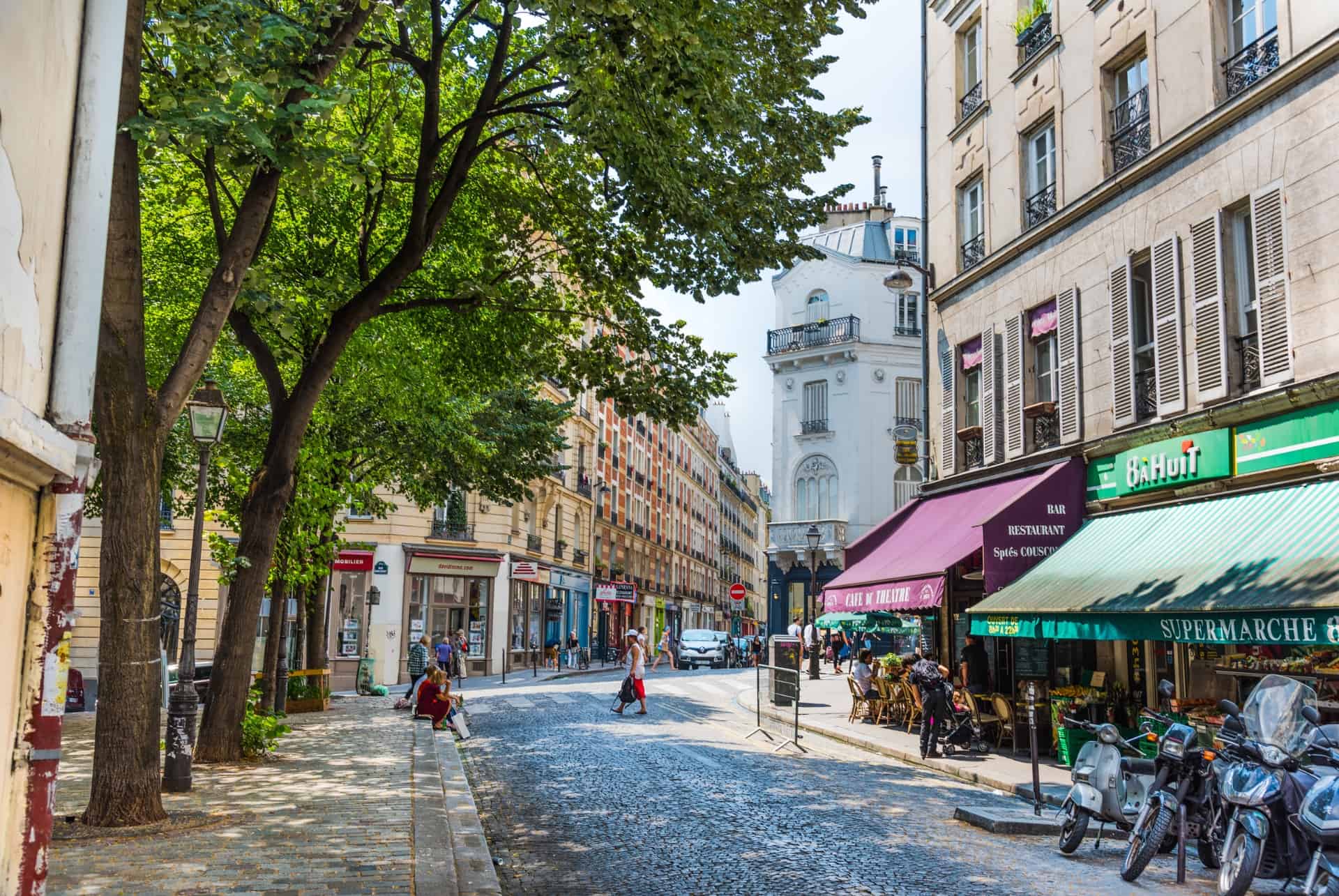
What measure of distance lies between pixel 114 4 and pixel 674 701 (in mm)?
21701

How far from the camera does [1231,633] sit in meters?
9.60

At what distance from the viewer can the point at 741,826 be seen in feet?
30.5

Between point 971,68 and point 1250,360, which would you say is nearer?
point 1250,360

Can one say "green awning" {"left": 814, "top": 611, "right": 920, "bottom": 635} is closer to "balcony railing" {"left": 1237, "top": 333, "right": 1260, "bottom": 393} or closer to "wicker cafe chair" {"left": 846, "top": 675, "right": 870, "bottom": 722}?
"wicker cafe chair" {"left": 846, "top": 675, "right": 870, "bottom": 722}

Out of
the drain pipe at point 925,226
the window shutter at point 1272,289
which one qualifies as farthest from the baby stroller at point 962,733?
the drain pipe at point 925,226

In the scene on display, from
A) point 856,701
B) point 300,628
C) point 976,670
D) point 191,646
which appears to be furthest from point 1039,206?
point 300,628

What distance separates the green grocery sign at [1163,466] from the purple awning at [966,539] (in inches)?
17.1

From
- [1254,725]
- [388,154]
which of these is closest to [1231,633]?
[1254,725]

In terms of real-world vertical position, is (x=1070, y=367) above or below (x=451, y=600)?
above

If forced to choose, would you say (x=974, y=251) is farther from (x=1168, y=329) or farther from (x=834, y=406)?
(x=834, y=406)

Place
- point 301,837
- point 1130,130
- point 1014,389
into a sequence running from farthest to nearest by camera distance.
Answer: point 1014,389 → point 1130,130 → point 301,837

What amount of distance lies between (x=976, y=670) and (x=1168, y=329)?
5.88 metres

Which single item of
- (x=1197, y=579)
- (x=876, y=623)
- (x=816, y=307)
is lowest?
(x=876, y=623)

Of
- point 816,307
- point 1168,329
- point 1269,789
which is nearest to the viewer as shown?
point 1269,789
